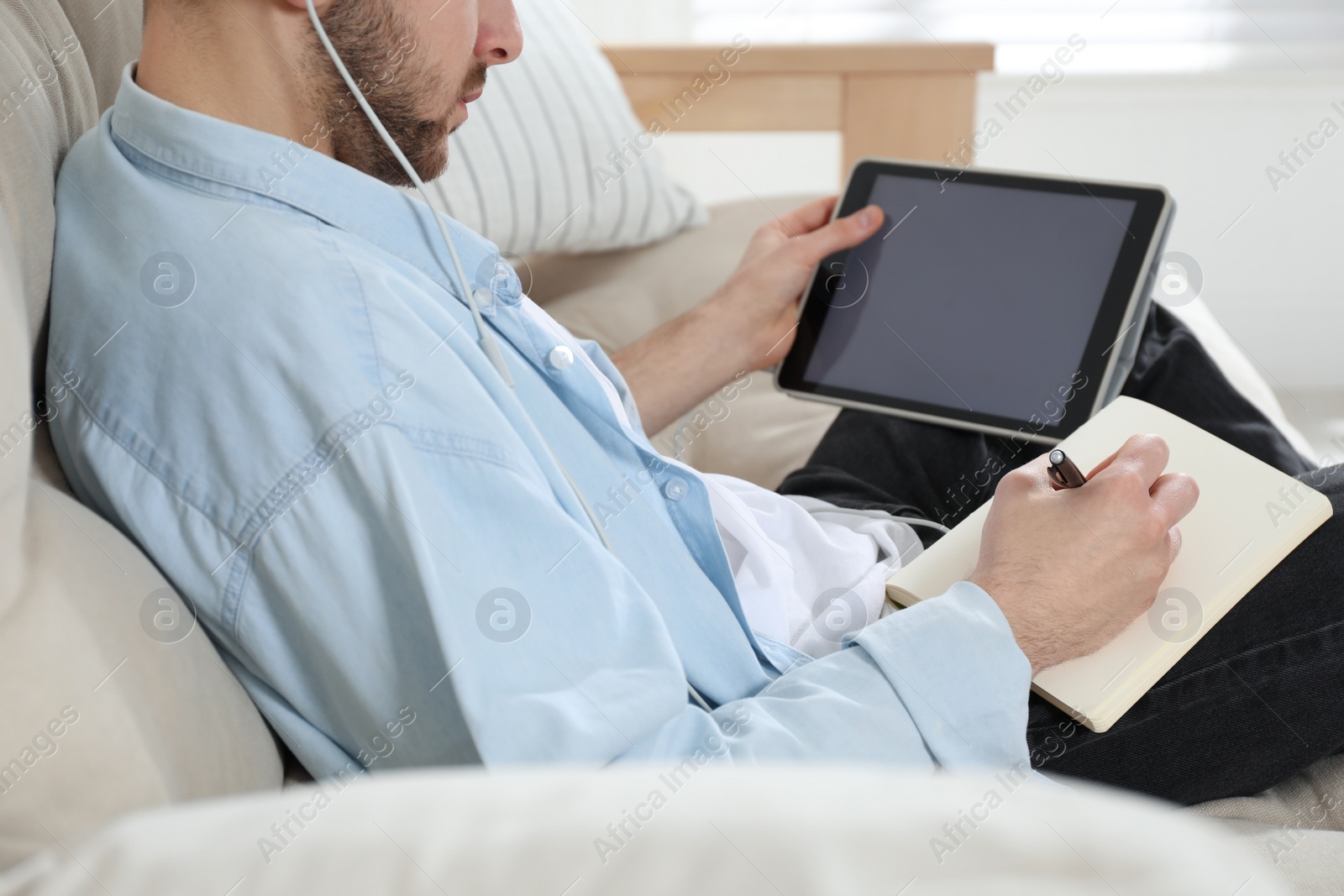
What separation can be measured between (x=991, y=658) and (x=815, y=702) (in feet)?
0.33

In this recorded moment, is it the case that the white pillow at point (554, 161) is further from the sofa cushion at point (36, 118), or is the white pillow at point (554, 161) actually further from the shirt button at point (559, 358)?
the shirt button at point (559, 358)

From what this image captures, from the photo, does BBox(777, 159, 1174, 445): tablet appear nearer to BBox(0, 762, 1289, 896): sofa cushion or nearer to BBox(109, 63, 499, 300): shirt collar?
BBox(109, 63, 499, 300): shirt collar

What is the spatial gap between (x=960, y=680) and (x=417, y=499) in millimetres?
294

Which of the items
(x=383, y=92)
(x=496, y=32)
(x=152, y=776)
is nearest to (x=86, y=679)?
(x=152, y=776)

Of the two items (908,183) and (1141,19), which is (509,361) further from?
(1141,19)

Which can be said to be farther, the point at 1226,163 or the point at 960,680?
the point at 1226,163

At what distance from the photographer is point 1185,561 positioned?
669mm

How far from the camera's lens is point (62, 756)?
0.45m

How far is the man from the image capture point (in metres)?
0.51

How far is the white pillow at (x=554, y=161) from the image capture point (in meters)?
1.23

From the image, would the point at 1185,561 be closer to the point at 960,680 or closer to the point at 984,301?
the point at 960,680

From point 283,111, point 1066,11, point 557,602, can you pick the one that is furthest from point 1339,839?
point 1066,11

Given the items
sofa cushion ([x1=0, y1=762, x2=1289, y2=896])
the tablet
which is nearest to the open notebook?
the tablet

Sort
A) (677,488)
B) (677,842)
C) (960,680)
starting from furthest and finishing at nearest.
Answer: (677,488)
(960,680)
(677,842)
